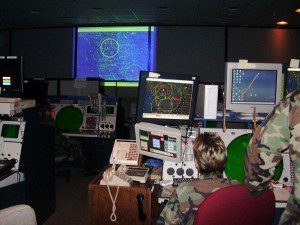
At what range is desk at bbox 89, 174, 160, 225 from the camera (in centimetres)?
208

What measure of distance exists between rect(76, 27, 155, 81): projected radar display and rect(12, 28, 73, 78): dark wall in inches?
13.6

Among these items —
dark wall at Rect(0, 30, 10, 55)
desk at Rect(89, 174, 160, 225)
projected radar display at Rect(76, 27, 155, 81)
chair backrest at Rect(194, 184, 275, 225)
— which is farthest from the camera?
dark wall at Rect(0, 30, 10, 55)

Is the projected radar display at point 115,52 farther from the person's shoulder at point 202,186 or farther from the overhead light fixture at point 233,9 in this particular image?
the person's shoulder at point 202,186

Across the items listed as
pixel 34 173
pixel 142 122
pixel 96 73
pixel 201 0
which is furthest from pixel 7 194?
pixel 96 73

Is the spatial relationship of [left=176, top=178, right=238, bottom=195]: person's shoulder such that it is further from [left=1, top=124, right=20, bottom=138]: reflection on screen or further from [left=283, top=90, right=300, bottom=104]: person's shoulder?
[left=1, top=124, right=20, bottom=138]: reflection on screen

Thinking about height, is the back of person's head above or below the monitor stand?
below

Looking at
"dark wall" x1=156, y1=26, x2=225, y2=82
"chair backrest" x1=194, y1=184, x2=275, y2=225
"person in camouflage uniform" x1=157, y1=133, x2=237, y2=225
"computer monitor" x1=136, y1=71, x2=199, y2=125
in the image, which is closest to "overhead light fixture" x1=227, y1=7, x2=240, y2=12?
"dark wall" x1=156, y1=26, x2=225, y2=82

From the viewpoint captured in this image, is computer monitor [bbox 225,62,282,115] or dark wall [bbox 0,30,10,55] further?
dark wall [bbox 0,30,10,55]

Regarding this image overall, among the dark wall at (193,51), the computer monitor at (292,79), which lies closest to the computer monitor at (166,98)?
the computer monitor at (292,79)

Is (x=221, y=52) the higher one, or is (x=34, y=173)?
(x=221, y=52)

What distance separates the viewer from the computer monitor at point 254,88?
2.28 meters

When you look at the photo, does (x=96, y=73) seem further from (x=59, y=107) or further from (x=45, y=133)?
(x=45, y=133)

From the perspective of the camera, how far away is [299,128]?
1.19 m

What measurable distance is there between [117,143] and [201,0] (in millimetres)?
Answer: 3968
